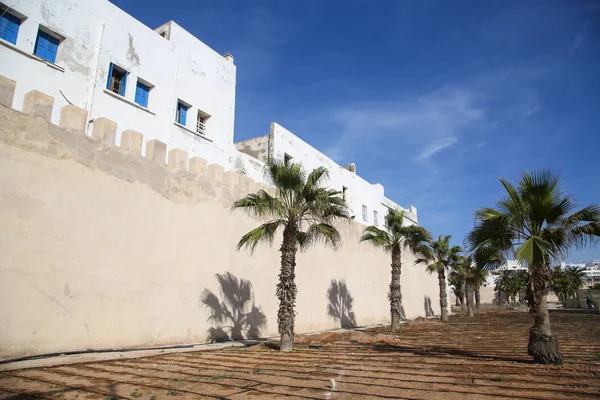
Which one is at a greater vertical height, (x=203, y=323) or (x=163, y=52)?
(x=163, y=52)

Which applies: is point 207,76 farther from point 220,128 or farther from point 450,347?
point 450,347

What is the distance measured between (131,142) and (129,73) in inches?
197

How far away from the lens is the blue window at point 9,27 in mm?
12383

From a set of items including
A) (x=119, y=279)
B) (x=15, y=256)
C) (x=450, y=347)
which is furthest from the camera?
(x=450, y=347)

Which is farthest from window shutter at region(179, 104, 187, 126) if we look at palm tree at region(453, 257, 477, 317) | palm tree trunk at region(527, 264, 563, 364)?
palm tree at region(453, 257, 477, 317)

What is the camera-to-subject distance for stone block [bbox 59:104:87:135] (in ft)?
35.1

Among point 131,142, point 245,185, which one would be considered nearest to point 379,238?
point 245,185

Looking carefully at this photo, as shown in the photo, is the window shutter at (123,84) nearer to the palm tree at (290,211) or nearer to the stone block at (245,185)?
the stone block at (245,185)

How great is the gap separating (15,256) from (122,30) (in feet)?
34.1

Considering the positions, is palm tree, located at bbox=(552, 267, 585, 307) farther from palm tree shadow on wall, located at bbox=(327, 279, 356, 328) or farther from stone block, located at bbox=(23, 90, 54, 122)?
stone block, located at bbox=(23, 90, 54, 122)

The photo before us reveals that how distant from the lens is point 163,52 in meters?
17.2

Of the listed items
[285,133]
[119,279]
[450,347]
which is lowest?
[450,347]

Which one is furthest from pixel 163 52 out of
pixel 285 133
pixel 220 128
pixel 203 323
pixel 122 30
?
pixel 203 323

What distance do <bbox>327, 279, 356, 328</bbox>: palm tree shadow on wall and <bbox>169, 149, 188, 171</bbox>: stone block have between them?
1160 centimetres
